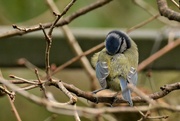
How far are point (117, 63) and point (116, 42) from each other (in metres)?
0.16

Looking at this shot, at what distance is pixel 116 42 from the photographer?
7.36ft

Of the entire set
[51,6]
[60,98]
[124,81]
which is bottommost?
[60,98]

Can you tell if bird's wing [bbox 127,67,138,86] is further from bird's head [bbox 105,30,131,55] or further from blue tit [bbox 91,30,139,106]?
bird's head [bbox 105,30,131,55]

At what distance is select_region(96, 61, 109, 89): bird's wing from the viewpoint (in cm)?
228

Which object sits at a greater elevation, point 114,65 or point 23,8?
point 23,8

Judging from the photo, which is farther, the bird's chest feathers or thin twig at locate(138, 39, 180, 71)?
thin twig at locate(138, 39, 180, 71)

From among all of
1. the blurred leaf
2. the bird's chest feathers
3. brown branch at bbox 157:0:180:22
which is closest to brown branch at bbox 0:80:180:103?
brown branch at bbox 157:0:180:22

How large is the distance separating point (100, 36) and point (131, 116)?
64 centimetres

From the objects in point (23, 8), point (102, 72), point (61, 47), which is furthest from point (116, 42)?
point (23, 8)

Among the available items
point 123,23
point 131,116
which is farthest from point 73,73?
point 131,116

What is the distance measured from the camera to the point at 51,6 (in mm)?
2746

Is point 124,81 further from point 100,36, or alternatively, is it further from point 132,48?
point 100,36

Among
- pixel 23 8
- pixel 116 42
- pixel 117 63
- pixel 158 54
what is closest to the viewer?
pixel 116 42

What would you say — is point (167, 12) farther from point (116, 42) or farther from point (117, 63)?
point (117, 63)
